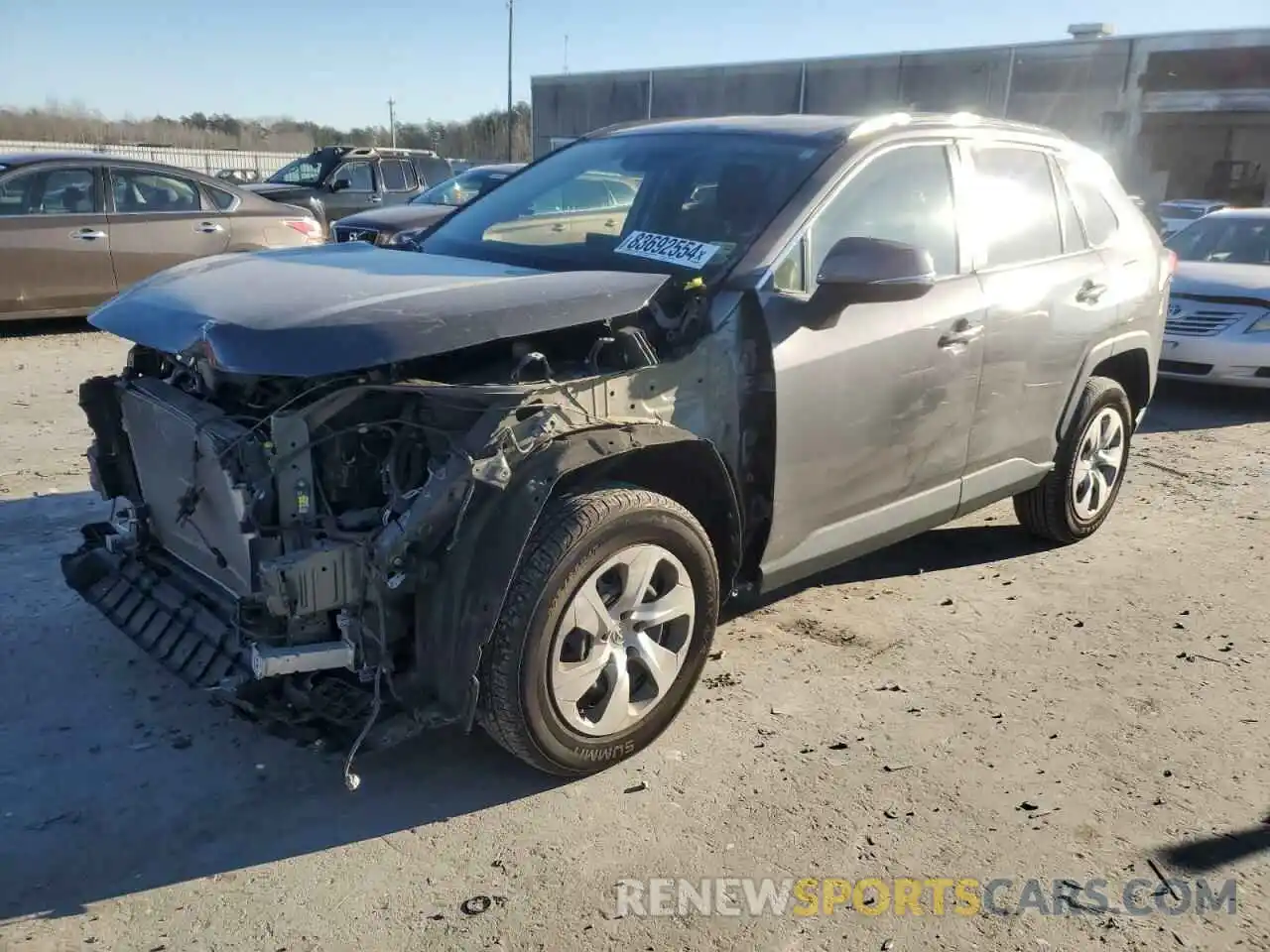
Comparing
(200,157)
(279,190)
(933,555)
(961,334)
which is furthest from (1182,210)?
(200,157)

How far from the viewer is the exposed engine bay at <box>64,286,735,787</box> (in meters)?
2.86

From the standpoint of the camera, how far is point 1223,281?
29.5 feet

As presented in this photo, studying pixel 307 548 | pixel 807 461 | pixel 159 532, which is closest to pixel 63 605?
pixel 159 532

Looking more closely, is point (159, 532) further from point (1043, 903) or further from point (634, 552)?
point (1043, 903)

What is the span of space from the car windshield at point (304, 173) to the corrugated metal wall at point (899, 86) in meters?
18.0

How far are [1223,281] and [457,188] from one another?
8695 millimetres

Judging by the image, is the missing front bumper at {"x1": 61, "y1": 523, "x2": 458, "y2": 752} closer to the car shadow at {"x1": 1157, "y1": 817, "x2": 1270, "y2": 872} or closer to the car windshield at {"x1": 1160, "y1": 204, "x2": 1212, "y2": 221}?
the car shadow at {"x1": 1157, "y1": 817, "x2": 1270, "y2": 872}

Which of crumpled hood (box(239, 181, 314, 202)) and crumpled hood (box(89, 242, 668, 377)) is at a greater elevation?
crumpled hood (box(239, 181, 314, 202))

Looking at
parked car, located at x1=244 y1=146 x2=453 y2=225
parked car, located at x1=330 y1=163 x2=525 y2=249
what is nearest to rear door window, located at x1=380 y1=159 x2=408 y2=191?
parked car, located at x1=244 y1=146 x2=453 y2=225

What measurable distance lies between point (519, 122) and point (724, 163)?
2650 inches

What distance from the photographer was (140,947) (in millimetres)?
2547

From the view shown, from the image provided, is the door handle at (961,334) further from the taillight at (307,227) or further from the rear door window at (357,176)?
the rear door window at (357,176)

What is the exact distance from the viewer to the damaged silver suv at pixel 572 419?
2.90 metres

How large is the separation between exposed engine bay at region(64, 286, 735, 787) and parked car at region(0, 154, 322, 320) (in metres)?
7.07
